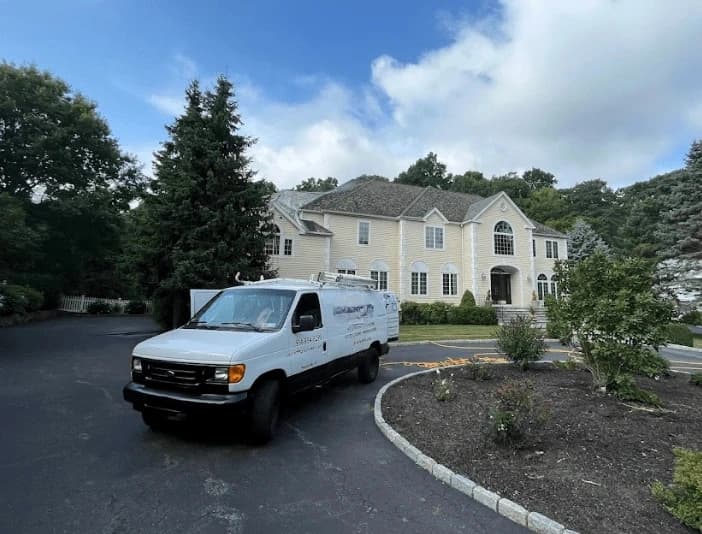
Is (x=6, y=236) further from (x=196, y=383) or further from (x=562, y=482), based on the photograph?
(x=562, y=482)

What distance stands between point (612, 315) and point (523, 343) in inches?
117

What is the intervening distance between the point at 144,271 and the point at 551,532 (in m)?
16.2

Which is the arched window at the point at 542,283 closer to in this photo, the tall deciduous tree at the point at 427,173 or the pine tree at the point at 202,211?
the pine tree at the point at 202,211

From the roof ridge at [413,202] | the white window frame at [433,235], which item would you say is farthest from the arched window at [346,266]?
the white window frame at [433,235]

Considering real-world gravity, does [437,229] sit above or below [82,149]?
below

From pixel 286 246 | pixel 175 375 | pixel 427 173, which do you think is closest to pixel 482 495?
pixel 175 375

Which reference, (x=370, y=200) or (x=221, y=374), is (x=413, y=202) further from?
(x=221, y=374)

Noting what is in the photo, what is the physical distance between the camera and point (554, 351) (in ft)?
46.6

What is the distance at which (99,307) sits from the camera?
29.0m

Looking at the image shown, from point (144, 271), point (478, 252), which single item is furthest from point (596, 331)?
point (478, 252)

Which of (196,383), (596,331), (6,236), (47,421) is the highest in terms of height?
(6,236)

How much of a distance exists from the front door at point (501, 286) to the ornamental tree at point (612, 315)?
24486 mm

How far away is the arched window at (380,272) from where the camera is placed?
26922 mm

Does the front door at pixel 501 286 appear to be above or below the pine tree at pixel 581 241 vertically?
below
